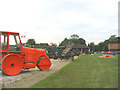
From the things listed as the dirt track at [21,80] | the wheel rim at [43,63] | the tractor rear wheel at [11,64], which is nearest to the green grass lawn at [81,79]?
the dirt track at [21,80]

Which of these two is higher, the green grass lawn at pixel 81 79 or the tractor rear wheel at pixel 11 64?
the tractor rear wheel at pixel 11 64

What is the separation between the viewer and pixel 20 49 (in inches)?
458

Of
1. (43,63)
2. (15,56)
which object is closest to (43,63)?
(43,63)

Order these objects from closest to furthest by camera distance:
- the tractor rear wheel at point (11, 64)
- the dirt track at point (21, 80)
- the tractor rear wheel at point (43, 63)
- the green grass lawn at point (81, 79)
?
1. the green grass lawn at point (81, 79)
2. the dirt track at point (21, 80)
3. the tractor rear wheel at point (11, 64)
4. the tractor rear wheel at point (43, 63)

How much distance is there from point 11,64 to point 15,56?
2.03 ft

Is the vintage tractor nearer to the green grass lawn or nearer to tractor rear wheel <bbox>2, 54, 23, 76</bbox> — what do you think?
tractor rear wheel <bbox>2, 54, 23, 76</bbox>

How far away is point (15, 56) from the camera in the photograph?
35.6 feet

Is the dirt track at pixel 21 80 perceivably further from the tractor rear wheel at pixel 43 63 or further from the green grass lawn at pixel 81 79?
the tractor rear wheel at pixel 43 63

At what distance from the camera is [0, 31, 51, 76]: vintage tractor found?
10461mm

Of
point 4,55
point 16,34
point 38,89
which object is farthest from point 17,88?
point 16,34

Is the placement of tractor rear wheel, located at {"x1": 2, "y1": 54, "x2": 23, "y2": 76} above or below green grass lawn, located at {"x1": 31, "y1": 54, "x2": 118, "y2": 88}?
above

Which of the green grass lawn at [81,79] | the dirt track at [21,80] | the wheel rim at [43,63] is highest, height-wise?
the wheel rim at [43,63]

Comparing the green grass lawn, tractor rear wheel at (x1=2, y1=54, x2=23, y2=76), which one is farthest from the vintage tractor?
the green grass lawn

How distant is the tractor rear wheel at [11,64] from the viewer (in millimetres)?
10312
